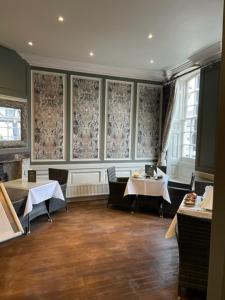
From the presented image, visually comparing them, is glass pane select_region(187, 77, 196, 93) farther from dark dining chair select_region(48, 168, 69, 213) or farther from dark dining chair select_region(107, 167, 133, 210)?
dark dining chair select_region(48, 168, 69, 213)

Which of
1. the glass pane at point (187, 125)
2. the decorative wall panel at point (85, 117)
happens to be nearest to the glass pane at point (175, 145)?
the glass pane at point (187, 125)

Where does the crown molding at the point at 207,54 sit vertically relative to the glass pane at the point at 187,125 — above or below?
above

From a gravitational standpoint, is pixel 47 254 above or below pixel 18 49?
below

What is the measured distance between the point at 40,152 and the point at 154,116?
10.4ft

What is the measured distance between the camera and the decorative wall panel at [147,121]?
6324 millimetres

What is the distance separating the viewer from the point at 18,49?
4.89m

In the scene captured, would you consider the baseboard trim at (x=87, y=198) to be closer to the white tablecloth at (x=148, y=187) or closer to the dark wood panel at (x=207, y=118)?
the white tablecloth at (x=148, y=187)

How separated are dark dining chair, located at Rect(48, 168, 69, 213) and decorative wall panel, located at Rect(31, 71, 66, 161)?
52 cm

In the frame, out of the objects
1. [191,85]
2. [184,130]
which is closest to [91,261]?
[184,130]

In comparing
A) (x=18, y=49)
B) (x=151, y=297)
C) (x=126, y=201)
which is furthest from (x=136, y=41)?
(x=151, y=297)

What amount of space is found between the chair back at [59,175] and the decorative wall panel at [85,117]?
2.31ft

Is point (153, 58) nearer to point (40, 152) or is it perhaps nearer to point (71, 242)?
point (40, 152)

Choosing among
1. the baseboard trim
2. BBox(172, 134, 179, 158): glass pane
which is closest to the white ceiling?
BBox(172, 134, 179, 158): glass pane

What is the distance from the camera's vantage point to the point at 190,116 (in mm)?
5738
